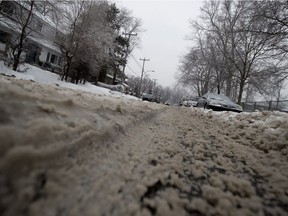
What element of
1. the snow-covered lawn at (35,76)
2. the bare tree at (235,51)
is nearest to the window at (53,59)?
the snow-covered lawn at (35,76)

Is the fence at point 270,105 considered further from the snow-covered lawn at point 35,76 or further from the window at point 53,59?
the window at point 53,59

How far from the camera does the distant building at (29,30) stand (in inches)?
508

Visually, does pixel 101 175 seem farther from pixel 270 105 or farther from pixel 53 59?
pixel 53 59

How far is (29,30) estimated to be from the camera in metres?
14.8

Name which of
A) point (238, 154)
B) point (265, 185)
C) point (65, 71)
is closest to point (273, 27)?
point (238, 154)

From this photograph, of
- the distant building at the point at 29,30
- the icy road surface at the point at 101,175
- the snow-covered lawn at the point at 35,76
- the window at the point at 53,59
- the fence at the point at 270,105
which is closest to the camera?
the icy road surface at the point at 101,175

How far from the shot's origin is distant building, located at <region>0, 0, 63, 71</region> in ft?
42.4

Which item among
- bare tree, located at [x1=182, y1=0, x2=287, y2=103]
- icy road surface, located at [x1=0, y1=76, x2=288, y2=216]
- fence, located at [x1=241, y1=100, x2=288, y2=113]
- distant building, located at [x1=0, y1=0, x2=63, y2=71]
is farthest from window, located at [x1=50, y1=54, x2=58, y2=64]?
icy road surface, located at [x1=0, y1=76, x2=288, y2=216]

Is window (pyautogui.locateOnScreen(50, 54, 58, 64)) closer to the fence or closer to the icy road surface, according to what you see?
the fence

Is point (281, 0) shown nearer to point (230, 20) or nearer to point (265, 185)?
point (265, 185)

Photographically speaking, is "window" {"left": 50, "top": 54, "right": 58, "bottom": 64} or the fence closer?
the fence

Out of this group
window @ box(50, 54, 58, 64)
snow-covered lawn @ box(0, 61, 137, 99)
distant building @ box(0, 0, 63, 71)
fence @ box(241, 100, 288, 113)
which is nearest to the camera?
snow-covered lawn @ box(0, 61, 137, 99)

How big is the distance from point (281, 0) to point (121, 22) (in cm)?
3049

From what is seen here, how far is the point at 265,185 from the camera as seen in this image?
47.0 inches
